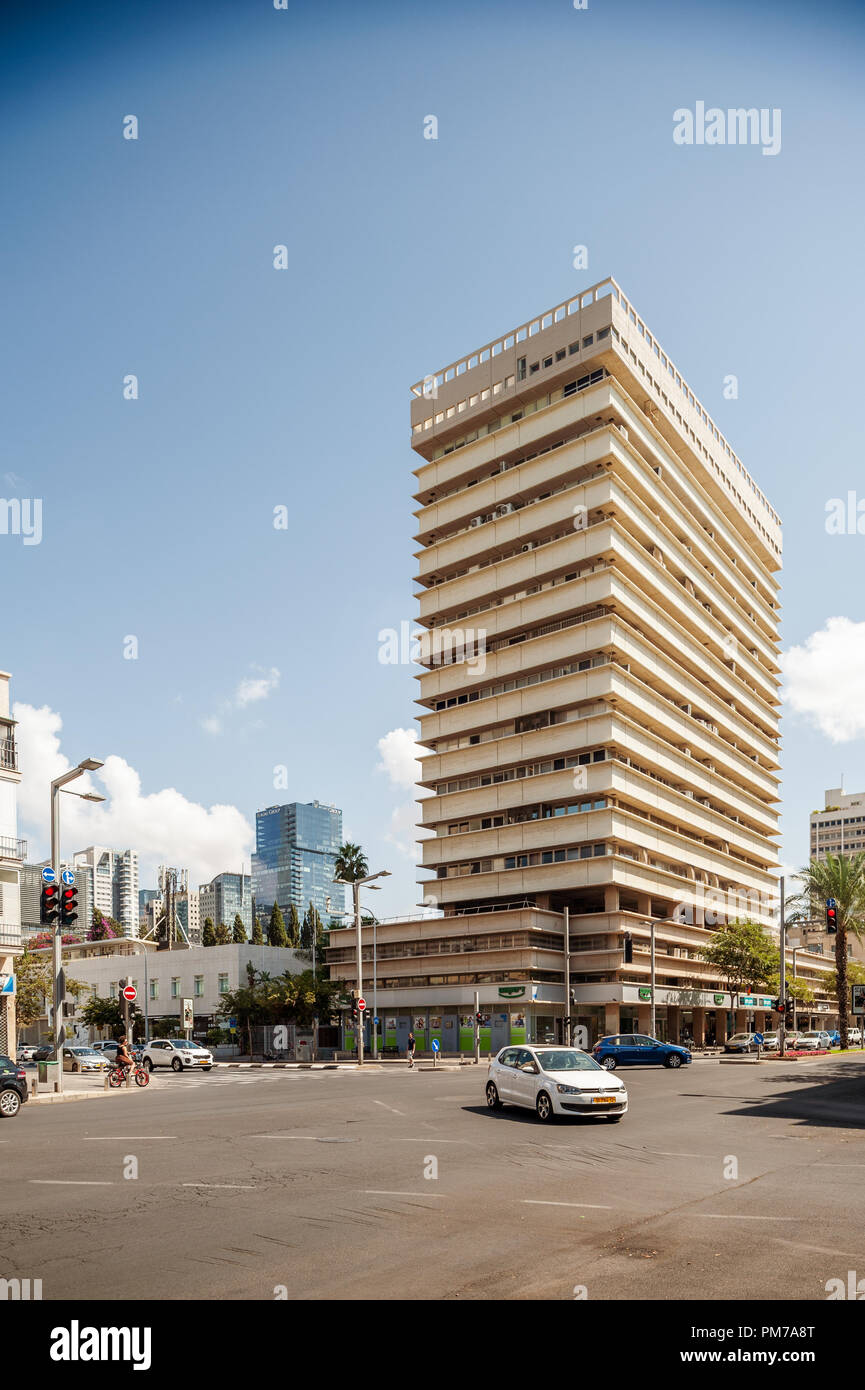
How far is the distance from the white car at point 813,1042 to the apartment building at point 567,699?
902cm

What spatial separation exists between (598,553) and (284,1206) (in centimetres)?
6542

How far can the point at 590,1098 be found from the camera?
19.9 m

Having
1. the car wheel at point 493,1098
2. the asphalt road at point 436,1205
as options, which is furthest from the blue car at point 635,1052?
the car wheel at point 493,1098

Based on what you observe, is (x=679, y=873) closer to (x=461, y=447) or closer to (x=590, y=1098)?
(x=461, y=447)

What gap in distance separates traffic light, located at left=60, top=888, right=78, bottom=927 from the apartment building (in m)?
38.0

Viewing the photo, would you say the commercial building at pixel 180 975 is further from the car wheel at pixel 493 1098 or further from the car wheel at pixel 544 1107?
the car wheel at pixel 544 1107

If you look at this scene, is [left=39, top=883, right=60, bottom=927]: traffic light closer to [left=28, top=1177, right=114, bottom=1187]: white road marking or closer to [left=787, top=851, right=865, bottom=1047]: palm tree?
[left=28, top=1177, right=114, bottom=1187]: white road marking

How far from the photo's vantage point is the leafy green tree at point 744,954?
73312 millimetres

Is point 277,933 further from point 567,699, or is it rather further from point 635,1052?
point 635,1052

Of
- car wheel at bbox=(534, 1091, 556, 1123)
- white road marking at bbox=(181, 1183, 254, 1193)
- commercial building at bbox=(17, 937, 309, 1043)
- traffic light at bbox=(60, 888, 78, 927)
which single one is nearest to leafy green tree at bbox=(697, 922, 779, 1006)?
commercial building at bbox=(17, 937, 309, 1043)

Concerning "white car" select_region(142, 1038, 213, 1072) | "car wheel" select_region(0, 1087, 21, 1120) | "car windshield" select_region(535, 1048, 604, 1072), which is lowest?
"white car" select_region(142, 1038, 213, 1072)

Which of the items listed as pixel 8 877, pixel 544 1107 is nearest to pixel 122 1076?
pixel 8 877

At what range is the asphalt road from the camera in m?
8.21

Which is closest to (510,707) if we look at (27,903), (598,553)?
(598,553)
